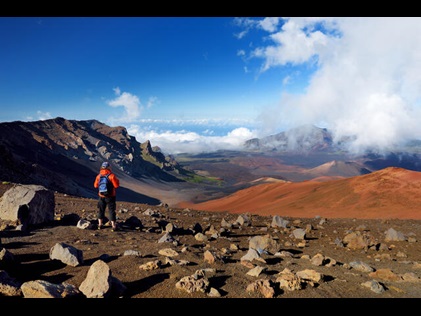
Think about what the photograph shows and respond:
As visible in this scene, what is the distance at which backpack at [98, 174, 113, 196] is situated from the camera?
30.4ft

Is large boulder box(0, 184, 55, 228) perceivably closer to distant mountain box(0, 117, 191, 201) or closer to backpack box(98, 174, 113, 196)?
backpack box(98, 174, 113, 196)

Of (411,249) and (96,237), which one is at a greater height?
(96,237)

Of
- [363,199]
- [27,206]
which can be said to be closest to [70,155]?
[363,199]

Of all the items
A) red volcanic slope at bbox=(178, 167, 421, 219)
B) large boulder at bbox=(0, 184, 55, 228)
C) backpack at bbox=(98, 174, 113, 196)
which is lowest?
red volcanic slope at bbox=(178, 167, 421, 219)

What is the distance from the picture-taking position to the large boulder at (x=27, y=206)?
8.77m

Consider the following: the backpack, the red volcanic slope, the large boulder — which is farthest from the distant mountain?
the red volcanic slope

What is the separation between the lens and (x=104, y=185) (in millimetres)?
9273

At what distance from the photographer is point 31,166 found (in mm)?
36375

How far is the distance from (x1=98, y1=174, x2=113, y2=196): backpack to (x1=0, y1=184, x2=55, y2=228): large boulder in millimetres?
1872
